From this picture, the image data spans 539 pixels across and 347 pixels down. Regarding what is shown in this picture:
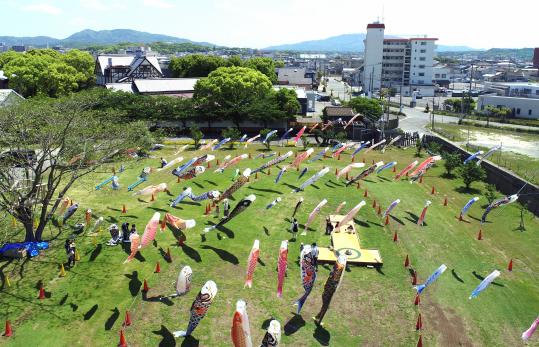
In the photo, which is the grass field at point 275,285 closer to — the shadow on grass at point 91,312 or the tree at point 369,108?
the shadow on grass at point 91,312

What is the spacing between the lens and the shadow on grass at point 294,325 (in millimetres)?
20531

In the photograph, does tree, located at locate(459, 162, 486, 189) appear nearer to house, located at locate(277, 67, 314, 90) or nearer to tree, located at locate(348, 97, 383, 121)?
tree, located at locate(348, 97, 383, 121)

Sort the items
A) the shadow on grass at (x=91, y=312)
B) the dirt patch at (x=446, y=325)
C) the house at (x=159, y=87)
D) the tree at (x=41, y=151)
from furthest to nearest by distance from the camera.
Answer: the house at (x=159, y=87) → the tree at (x=41, y=151) → the shadow on grass at (x=91, y=312) → the dirt patch at (x=446, y=325)

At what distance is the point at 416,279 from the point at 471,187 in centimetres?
2276

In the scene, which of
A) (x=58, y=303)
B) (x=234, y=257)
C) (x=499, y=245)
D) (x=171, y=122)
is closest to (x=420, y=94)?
(x=171, y=122)

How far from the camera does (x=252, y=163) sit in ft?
166

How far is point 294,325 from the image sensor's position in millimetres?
20984

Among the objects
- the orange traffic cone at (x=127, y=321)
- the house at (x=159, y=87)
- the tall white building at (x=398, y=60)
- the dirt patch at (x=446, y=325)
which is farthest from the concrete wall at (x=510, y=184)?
the tall white building at (x=398, y=60)

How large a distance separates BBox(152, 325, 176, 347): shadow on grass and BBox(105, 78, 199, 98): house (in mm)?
62145

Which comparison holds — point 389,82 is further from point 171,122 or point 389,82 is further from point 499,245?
point 499,245

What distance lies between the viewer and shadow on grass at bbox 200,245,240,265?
26956 mm

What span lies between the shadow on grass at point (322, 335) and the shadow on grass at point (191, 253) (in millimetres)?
9192

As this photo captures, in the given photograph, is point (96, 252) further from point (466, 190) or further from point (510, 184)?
point (510, 184)

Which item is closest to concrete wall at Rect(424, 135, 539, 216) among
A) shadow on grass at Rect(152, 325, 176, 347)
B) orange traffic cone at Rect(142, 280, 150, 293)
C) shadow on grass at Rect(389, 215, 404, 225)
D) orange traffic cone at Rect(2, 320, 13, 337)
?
shadow on grass at Rect(389, 215, 404, 225)
